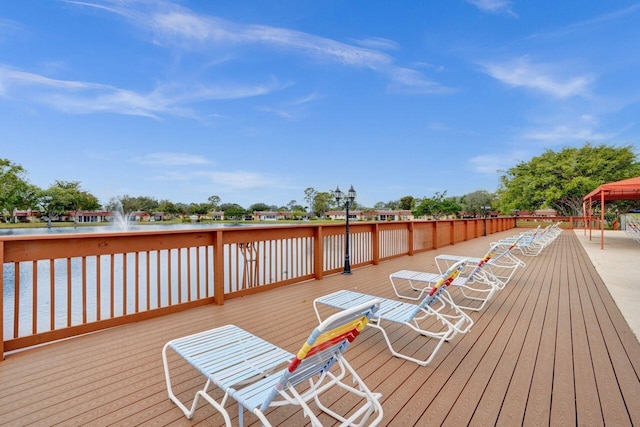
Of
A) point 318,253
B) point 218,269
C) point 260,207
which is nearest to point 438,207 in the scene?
→ point 260,207

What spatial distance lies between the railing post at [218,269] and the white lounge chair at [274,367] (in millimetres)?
1809

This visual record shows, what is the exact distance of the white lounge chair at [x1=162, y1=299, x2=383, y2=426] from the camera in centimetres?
139

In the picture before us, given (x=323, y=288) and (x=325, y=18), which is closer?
(x=323, y=288)

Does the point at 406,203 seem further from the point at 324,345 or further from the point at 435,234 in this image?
the point at 324,345

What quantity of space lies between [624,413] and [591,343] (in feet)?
4.18

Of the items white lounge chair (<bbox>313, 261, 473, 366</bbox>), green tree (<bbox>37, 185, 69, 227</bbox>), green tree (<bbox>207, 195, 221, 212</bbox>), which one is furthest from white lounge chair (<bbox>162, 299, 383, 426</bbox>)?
green tree (<bbox>207, 195, 221, 212</bbox>)

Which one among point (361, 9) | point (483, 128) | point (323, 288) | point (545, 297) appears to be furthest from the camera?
point (483, 128)

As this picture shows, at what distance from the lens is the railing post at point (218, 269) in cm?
411

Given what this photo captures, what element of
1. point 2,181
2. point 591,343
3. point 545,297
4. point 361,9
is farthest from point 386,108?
point 2,181

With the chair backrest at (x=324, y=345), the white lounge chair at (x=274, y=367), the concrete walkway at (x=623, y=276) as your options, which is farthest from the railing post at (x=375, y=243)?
the chair backrest at (x=324, y=345)

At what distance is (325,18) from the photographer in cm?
1770

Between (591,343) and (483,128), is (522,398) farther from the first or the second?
(483,128)

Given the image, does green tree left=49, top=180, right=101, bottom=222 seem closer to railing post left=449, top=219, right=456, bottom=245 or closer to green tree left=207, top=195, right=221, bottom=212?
green tree left=207, top=195, right=221, bottom=212

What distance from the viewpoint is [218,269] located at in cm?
416
